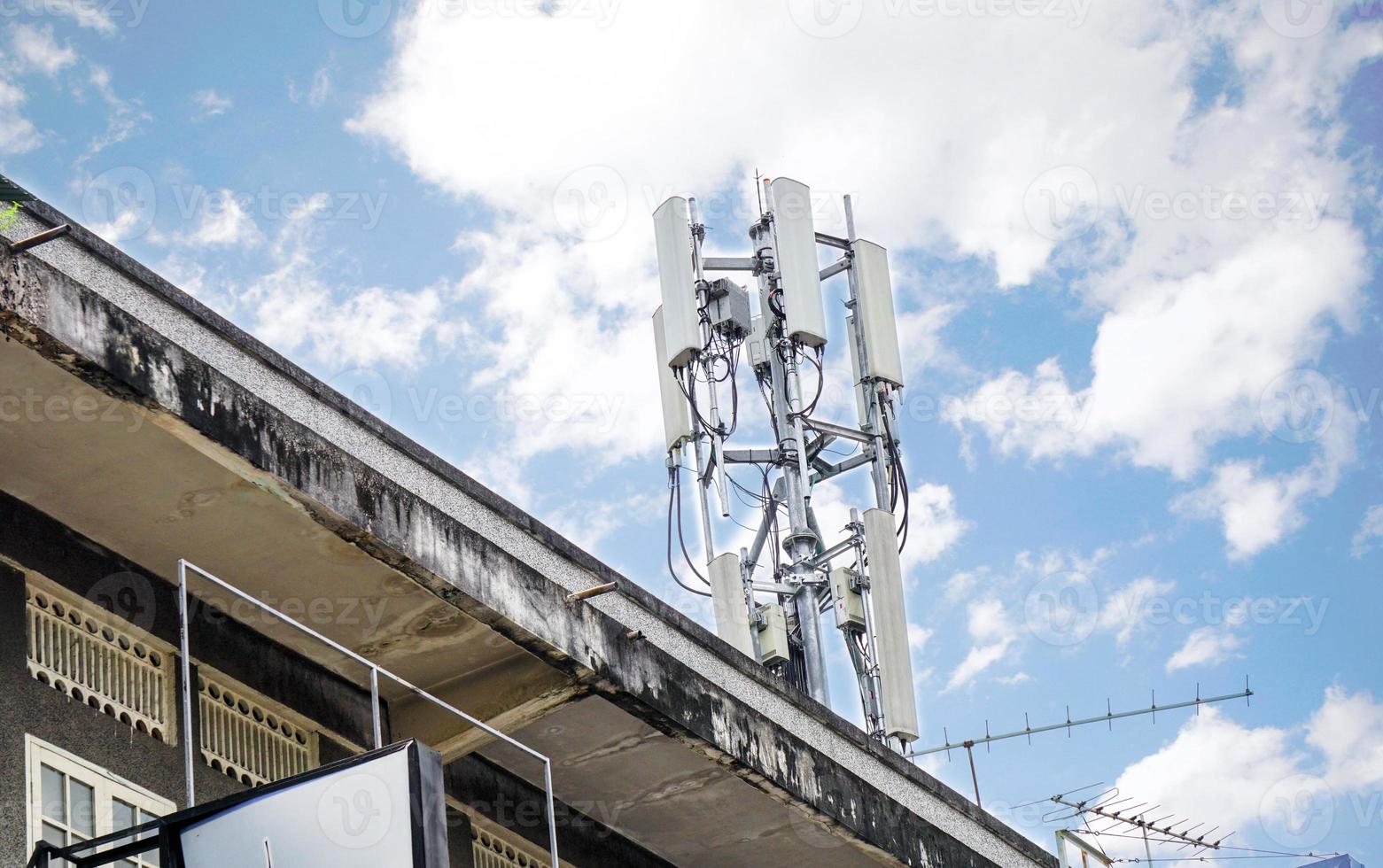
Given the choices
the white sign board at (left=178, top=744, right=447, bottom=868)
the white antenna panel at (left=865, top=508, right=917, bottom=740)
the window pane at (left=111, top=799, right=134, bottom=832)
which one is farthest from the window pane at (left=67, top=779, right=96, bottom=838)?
the white antenna panel at (left=865, top=508, right=917, bottom=740)

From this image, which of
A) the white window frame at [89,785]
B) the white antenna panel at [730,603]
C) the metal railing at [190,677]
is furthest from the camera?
the white antenna panel at [730,603]

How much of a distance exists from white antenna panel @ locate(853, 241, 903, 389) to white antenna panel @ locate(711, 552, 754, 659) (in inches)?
117

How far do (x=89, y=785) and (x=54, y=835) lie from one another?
1.39 feet

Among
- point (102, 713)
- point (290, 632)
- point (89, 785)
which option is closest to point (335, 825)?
point (89, 785)

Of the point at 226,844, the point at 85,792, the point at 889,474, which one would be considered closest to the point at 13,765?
the point at 85,792

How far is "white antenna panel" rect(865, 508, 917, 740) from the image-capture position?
2267cm

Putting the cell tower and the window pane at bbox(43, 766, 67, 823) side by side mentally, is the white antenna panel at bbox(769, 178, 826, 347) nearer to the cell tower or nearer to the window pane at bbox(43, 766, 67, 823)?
the cell tower

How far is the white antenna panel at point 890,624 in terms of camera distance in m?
22.7

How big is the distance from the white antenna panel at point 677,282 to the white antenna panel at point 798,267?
3.57ft

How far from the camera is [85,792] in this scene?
10.7m

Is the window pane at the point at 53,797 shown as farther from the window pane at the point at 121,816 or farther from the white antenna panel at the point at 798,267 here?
the white antenna panel at the point at 798,267

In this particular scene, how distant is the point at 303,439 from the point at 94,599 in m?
1.44

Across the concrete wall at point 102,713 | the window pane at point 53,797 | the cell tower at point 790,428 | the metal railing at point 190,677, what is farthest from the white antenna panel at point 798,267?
the window pane at point 53,797

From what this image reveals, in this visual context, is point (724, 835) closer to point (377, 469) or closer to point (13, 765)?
point (377, 469)
